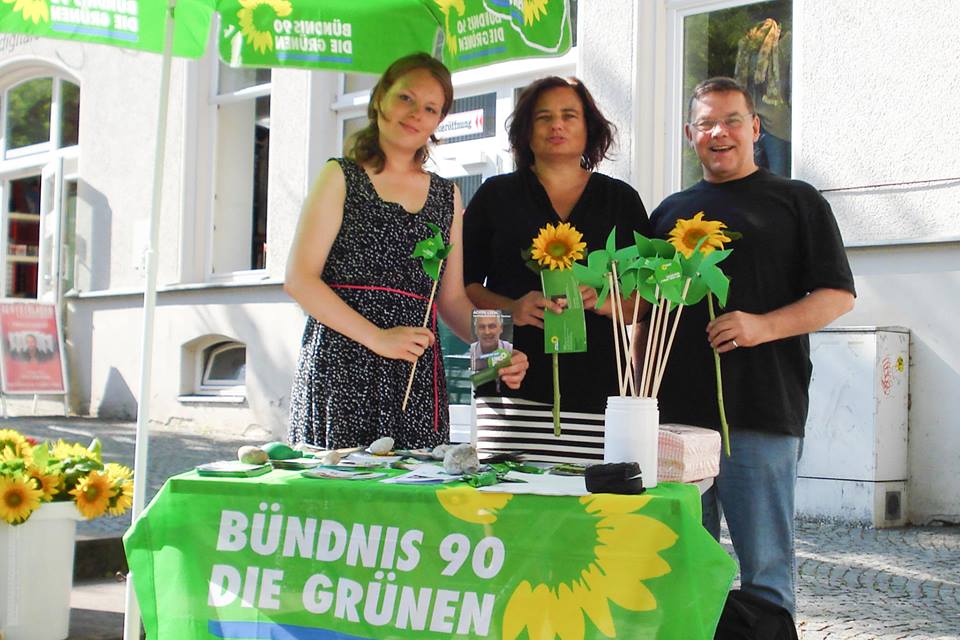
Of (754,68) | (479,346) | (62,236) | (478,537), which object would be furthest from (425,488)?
(62,236)

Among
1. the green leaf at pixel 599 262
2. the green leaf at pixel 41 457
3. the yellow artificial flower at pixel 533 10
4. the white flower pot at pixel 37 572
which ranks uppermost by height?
the yellow artificial flower at pixel 533 10

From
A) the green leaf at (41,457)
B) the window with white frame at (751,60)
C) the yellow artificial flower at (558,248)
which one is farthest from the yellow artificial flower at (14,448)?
the window with white frame at (751,60)

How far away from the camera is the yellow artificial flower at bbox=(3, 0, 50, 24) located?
3428 millimetres

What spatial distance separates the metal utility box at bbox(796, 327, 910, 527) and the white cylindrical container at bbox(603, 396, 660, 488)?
159 inches

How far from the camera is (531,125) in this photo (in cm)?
298

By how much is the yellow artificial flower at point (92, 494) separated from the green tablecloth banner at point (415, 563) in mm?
1137

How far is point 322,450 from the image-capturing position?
2.70m

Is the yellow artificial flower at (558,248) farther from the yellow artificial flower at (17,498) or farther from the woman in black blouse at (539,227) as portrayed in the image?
the yellow artificial flower at (17,498)

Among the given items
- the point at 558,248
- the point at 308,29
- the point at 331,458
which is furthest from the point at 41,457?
the point at 558,248

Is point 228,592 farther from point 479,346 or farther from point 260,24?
point 260,24

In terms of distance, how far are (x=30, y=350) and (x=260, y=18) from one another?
8771 mm

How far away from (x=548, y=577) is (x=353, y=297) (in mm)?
964

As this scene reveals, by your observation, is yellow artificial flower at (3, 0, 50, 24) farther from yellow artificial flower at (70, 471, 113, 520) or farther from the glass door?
the glass door

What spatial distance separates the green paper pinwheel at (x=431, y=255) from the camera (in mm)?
2643
